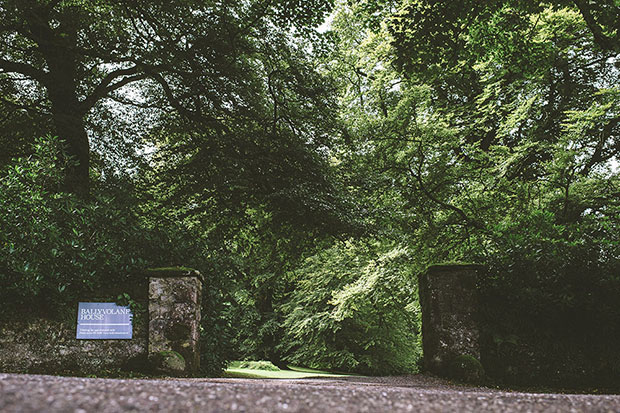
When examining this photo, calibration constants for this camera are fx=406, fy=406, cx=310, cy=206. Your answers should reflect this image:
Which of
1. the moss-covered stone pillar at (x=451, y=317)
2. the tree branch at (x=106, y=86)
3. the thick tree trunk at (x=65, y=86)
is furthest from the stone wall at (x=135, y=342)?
the tree branch at (x=106, y=86)

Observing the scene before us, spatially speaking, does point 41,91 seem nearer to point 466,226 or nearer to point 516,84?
point 466,226

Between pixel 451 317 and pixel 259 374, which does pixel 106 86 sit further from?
pixel 259 374

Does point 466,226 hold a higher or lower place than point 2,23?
lower

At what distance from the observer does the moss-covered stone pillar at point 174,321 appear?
662cm

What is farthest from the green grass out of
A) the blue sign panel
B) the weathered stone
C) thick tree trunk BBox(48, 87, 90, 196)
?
thick tree trunk BBox(48, 87, 90, 196)

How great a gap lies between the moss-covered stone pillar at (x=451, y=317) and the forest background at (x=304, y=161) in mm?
281

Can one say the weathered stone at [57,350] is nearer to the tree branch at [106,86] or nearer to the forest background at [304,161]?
the forest background at [304,161]

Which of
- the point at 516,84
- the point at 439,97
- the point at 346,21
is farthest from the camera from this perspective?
the point at 346,21

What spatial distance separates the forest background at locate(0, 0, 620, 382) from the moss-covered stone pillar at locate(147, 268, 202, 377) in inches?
23.7

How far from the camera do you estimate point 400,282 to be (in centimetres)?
1208

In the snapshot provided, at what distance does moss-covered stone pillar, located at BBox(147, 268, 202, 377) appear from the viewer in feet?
21.7

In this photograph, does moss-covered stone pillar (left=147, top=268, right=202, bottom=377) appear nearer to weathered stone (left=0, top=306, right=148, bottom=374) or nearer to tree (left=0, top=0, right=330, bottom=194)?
weathered stone (left=0, top=306, right=148, bottom=374)

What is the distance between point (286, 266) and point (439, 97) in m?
8.78

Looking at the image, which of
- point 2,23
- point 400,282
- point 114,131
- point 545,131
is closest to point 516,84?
point 545,131
